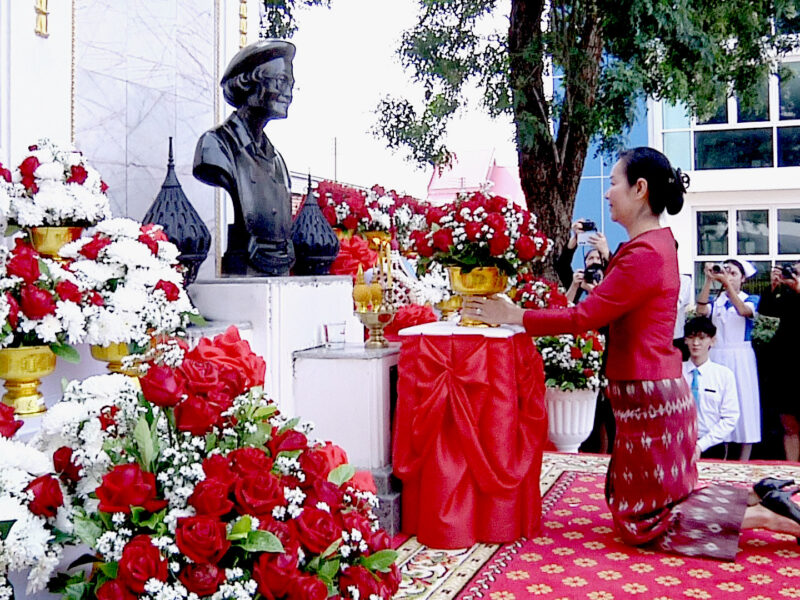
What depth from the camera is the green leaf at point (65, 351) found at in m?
2.44

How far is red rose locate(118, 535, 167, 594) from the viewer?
1.20 m

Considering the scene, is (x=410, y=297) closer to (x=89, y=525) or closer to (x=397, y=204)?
(x=397, y=204)

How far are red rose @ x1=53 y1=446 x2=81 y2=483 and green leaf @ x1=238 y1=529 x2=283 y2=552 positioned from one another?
35 centimetres

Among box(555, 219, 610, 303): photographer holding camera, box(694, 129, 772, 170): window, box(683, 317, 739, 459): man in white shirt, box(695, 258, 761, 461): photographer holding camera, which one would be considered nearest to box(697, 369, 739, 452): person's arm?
box(683, 317, 739, 459): man in white shirt

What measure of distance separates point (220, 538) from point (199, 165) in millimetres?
2808

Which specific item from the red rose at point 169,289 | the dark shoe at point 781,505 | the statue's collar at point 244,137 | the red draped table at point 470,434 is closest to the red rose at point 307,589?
the red rose at point 169,289

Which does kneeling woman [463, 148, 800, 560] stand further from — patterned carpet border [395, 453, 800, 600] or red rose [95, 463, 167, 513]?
red rose [95, 463, 167, 513]

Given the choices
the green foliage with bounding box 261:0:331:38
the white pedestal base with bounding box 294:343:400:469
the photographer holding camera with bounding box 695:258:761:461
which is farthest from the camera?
the green foliage with bounding box 261:0:331:38

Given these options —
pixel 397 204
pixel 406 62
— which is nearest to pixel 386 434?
pixel 397 204

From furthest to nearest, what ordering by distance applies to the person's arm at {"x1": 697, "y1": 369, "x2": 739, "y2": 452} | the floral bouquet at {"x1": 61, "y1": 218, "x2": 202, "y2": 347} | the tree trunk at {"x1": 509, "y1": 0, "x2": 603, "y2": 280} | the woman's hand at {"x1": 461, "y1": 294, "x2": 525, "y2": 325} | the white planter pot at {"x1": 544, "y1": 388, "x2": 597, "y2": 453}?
1. the tree trunk at {"x1": 509, "y1": 0, "x2": 603, "y2": 280}
2. the white planter pot at {"x1": 544, "y1": 388, "x2": 597, "y2": 453}
3. the person's arm at {"x1": 697, "y1": 369, "x2": 739, "y2": 452}
4. the woman's hand at {"x1": 461, "y1": 294, "x2": 525, "y2": 325}
5. the floral bouquet at {"x1": 61, "y1": 218, "x2": 202, "y2": 347}

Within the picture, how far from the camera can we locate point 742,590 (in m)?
2.95

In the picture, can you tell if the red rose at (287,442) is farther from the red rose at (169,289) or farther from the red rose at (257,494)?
the red rose at (169,289)

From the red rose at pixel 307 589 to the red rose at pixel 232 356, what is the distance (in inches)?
15.3

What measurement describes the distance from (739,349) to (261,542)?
15.2ft
